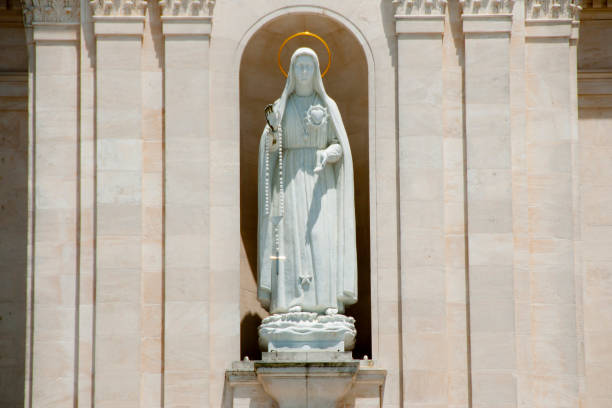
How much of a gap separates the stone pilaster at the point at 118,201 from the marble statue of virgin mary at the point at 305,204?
154 cm

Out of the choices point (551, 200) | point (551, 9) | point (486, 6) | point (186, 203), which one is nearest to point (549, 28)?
point (551, 9)

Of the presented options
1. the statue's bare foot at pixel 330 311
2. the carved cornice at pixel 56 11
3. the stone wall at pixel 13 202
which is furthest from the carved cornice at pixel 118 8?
the statue's bare foot at pixel 330 311

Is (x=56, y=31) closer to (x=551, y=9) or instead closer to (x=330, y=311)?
(x=330, y=311)

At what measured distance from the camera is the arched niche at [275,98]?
24469mm

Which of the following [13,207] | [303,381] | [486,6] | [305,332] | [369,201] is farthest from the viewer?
[13,207]

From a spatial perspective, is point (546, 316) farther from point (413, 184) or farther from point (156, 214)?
point (156, 214)

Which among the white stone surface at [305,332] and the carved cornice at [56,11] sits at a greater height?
the carved cornice at [56,11]

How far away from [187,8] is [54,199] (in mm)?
2820

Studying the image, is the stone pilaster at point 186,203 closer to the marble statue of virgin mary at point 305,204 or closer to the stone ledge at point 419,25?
the marble statue of virgin mary at point 305,204

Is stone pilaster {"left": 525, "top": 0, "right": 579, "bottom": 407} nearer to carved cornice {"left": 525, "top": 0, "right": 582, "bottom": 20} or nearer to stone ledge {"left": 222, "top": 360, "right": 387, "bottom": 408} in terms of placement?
carved cornice {"left": 525, "top": 0, "right": 582, "bottom": 20}

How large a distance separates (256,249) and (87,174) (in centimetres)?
251

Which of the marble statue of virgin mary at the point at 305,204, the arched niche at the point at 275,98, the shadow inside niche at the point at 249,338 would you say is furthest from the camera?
the arched niche at the point at 275,98

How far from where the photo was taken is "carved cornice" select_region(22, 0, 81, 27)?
23906mm

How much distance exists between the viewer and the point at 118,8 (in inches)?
939
